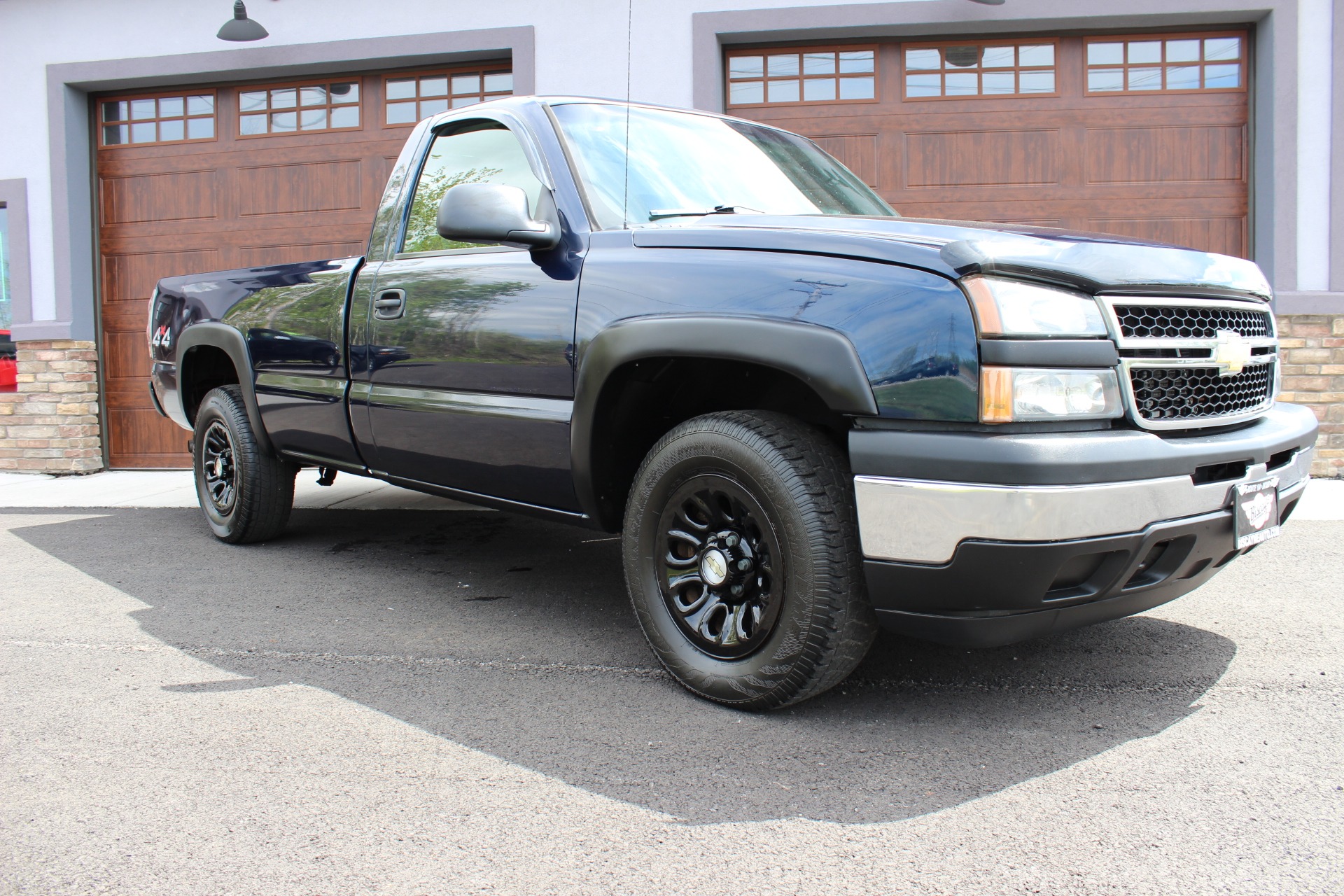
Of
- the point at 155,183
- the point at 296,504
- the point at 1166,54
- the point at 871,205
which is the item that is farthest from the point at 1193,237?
the point at 155,183

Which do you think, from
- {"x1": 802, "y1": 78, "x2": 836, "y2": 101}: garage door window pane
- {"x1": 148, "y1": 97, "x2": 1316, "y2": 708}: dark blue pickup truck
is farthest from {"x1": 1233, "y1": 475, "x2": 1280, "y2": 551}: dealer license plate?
{"x1": 802, "y1": 78, "x2": 836, "y2": 101}: garage door window pane

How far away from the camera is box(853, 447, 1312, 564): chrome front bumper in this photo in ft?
7.08

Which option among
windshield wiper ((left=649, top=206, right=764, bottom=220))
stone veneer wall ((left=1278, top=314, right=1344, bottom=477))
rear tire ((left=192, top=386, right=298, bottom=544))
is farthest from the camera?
stone veneer wall ((left=1278, top=314, right=1344, bottom=477))

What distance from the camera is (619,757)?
2.49 meters

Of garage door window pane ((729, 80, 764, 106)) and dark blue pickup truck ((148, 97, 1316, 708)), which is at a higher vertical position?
garage door window pane ((729, 80, 764, 106))

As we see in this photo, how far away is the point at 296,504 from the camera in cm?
652

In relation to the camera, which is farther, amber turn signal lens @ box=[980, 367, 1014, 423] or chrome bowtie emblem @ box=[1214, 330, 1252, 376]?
chrome bowtie emblem @ box=[1214, 330, 1252, 376]

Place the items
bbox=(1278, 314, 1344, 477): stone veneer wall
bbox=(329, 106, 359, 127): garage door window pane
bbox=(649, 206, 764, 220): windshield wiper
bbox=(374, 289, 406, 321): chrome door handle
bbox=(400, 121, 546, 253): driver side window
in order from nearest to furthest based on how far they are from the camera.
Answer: bbox=(649, 206, 764, 220): windshield wiper → bbox=(400, 121, 546, 253): driver side window → bbox=(374, 289, 406, 321): chrome door handle → bbox=(1278, 314, 1344, 477): stone veneer wall → bbox=(329, 106, 359, 127): garage door window pane

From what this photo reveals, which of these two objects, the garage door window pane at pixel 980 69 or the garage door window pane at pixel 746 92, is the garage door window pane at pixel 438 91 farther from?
the garage door window pane at pixel 980 69

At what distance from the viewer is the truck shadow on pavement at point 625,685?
2365 millimetres

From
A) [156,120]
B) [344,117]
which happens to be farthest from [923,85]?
[156,120]

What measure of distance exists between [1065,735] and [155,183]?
8.66 metres

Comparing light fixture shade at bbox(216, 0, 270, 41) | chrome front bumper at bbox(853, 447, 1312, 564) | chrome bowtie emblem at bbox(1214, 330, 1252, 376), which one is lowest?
chrome front bumper at bbox(853, 447, 1312, 564)

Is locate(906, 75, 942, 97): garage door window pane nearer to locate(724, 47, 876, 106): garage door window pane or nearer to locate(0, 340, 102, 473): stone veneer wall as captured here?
locate(724, 47, 876, 106): garage door window pane
